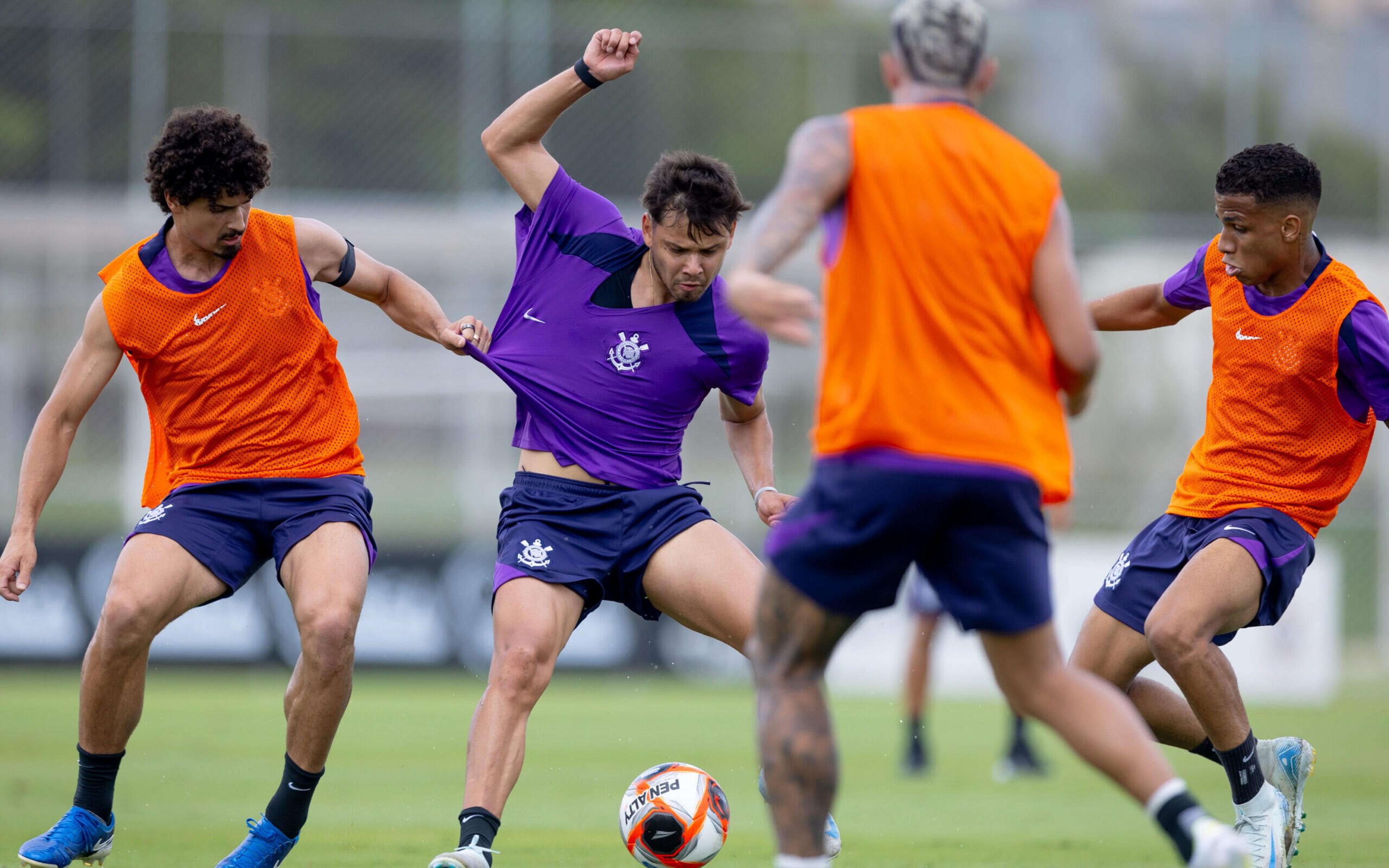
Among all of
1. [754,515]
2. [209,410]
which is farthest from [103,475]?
[209,410]

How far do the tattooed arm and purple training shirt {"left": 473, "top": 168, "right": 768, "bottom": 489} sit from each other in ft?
5.98

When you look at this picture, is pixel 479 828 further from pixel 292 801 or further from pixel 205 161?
pixel 205 161

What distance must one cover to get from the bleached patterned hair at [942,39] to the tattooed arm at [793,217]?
0.28 metres

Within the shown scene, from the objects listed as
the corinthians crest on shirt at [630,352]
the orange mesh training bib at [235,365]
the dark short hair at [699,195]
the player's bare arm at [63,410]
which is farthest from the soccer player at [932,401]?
the player's bare arm at [63,410]

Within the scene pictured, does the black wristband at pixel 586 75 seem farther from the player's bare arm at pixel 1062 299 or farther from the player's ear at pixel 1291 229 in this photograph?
the player's ear at pixel 1291 229

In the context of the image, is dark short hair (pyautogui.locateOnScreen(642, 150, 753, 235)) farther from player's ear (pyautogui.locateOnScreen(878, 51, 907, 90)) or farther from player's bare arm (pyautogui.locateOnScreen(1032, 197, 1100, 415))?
player's bare arm (pyautogui.locateOnScreen(1032, 197, 1100, 415))

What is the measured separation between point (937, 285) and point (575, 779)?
6457mm

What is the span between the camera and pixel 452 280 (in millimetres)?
16734

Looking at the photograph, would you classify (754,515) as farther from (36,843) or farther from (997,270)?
(997,270)

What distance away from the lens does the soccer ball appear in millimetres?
5562

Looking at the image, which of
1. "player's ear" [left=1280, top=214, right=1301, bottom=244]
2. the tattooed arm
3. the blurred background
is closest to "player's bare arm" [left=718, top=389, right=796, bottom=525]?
"player's ear" [left=1280, top=214, right=1301, bottom=244]

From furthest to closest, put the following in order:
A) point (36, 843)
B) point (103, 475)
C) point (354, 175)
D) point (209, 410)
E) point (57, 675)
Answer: point (354, 175) → point (103, 475) → point (57, 675) → point (209, 410) → point (36, 843)

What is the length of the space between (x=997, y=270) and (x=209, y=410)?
313 cm

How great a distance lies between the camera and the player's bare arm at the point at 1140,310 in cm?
609
